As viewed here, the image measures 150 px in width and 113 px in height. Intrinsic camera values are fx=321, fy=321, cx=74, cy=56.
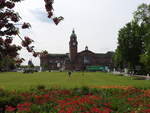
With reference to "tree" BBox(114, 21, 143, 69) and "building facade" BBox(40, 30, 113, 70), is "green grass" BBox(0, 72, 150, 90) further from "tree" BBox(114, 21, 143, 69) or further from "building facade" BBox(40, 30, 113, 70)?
"building facade" BBox(40, 30, 113, 70)

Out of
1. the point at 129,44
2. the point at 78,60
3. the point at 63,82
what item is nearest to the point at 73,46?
the point at 78,60

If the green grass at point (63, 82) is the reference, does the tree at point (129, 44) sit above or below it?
above

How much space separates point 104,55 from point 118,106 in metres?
189

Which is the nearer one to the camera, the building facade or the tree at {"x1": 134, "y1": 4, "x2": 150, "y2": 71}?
the tree at {"x1": 134, "y1": 4, "x2": 150, "y2": 71}

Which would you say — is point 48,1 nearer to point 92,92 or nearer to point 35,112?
point 35,112

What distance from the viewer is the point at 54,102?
1130cm

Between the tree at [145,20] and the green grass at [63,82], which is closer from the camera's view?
the green grass at [63,82]

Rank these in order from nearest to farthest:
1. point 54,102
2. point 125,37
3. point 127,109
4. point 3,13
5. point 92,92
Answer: point 127,109 → point 3,13 → point 54,102 → point 92,92 → point 125,37

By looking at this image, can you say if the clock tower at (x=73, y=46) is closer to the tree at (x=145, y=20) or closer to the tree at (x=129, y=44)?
the tree at (x=129, y=44)

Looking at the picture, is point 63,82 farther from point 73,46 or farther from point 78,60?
point 78,60

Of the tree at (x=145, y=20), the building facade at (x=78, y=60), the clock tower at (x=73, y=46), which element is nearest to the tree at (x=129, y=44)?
the tree at (x=145, y=20)

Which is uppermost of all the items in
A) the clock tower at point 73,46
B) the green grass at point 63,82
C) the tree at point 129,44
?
the clock tower at point 73,46

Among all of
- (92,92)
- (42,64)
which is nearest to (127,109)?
(92,92)

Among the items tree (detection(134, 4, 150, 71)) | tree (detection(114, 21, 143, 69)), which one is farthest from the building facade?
tree (detection(134, 4, 150, 71))
